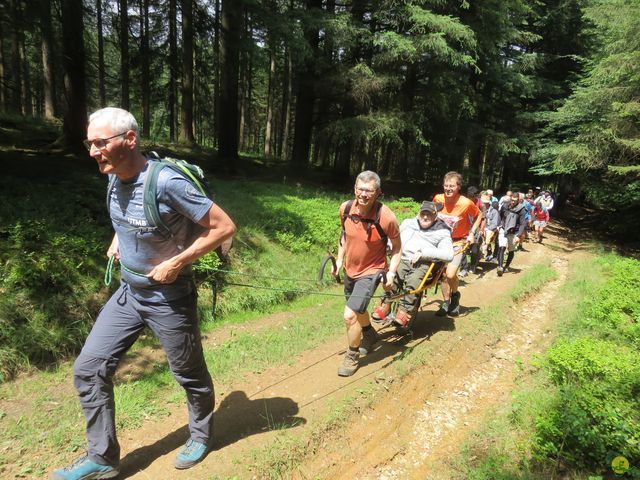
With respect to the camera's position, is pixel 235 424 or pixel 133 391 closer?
pixel 235 424

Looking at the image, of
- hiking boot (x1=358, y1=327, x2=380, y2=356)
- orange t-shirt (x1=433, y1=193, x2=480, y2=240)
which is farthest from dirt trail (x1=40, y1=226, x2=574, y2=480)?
orange t-shirt (x1=433, y1=193, x2=480, y2=240)

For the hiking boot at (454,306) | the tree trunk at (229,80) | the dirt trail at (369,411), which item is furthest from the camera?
the tree trunk at (229,80)

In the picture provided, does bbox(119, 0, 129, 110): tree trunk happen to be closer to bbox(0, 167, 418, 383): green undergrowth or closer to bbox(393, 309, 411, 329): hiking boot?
bbox(0, 167, 418, 383): green undergrowth

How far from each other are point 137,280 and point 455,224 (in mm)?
6001

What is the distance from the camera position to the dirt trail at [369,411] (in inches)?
141

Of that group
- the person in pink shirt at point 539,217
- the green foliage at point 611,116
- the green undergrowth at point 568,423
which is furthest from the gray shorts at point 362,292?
the person in pink shirt at point 539,217

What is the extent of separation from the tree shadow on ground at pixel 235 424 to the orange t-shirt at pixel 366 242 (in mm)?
1779

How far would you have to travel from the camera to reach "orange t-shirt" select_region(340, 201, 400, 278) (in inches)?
181

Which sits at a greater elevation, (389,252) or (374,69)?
(374,69)

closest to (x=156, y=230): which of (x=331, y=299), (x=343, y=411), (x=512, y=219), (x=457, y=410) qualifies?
(x=343, y=411)

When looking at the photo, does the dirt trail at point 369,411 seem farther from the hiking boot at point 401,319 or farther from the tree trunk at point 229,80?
the tree trunk at point 229,80

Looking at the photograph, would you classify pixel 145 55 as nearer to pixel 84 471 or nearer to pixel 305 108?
→ pixel 305 108

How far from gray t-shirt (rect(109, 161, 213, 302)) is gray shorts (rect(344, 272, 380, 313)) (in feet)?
7.43

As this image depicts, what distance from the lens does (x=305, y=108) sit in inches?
690
